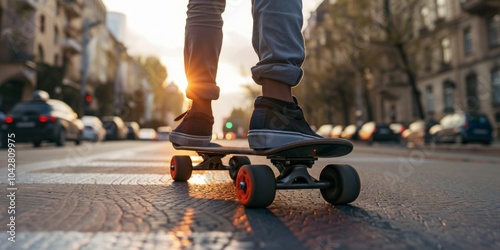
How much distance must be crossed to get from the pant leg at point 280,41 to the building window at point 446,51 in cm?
2820

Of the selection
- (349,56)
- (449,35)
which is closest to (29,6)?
(349,56)

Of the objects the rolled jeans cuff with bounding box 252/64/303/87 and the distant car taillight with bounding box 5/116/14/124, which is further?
the distant car taillight with bounding box 5/116/14/124

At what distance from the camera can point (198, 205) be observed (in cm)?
161

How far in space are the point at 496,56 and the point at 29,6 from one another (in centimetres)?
2549

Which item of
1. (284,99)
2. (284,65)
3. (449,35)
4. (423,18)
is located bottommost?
(284,99)

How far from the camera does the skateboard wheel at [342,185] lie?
163 centimetres

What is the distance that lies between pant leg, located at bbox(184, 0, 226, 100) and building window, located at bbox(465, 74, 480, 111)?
24.6m

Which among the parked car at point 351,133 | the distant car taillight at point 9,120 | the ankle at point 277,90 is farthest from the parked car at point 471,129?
the ankle at point 277,90

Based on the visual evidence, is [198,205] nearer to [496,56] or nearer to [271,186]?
[271,186]

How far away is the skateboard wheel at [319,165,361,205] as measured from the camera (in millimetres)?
1634

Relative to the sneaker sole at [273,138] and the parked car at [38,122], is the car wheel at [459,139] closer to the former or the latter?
the parked car at [38,122]

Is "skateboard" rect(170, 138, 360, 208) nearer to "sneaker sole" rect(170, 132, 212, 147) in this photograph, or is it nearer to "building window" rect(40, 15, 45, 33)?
"sneaker sole" rect(170, 132, 212, 147)

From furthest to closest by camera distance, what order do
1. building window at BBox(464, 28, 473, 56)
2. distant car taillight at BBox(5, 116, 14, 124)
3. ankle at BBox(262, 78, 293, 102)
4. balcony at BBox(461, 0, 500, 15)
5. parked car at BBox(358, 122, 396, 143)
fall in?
building window at BBox(464, 28, 473, 56) < balcony at BBox(461, 0, 500, 15) < parked car at BBox(358, 122, 396, 143) < distant car taillight at BBox(5, 116, 14, 124) < ankle at BBox(262, 78, 293, 102)

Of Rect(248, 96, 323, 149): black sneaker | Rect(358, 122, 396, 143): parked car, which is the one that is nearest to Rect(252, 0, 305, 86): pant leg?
Rect(248, 96, 323, 149): black sneaker
